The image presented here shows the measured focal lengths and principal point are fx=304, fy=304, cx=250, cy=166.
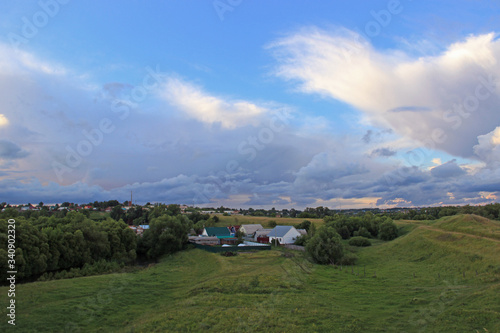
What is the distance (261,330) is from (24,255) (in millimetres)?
35961

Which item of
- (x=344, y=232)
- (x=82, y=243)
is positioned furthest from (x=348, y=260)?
(x=82, y=243)

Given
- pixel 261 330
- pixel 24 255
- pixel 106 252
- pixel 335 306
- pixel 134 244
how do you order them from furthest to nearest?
1. pixel 134 244
2. pixel 106 252
3. pixel 24 255
4. pixel 335 306
5. pixel 261 330

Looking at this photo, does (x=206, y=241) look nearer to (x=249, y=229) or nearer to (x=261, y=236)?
(x=261, y=236)

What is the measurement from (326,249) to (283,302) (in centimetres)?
2649

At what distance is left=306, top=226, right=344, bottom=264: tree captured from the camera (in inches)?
1810

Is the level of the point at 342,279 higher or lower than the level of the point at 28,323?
lower

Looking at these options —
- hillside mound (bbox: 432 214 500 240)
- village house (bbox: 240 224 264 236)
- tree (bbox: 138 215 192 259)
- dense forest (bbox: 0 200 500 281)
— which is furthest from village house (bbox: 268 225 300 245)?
hillside mound (bbox: 432 214 500 240)

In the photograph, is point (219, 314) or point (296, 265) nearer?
point (219, 314)

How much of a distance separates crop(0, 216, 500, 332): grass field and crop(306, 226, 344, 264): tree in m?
9.12

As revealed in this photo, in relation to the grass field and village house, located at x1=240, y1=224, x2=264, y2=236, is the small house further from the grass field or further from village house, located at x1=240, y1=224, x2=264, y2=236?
the grass field

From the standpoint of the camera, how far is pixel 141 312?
21844mm

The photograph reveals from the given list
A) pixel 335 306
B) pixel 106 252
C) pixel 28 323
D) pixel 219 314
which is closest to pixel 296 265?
pixel 335 306

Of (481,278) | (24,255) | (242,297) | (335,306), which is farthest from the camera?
(24,255)

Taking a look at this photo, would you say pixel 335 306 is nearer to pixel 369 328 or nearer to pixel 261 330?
pixel 369 328
